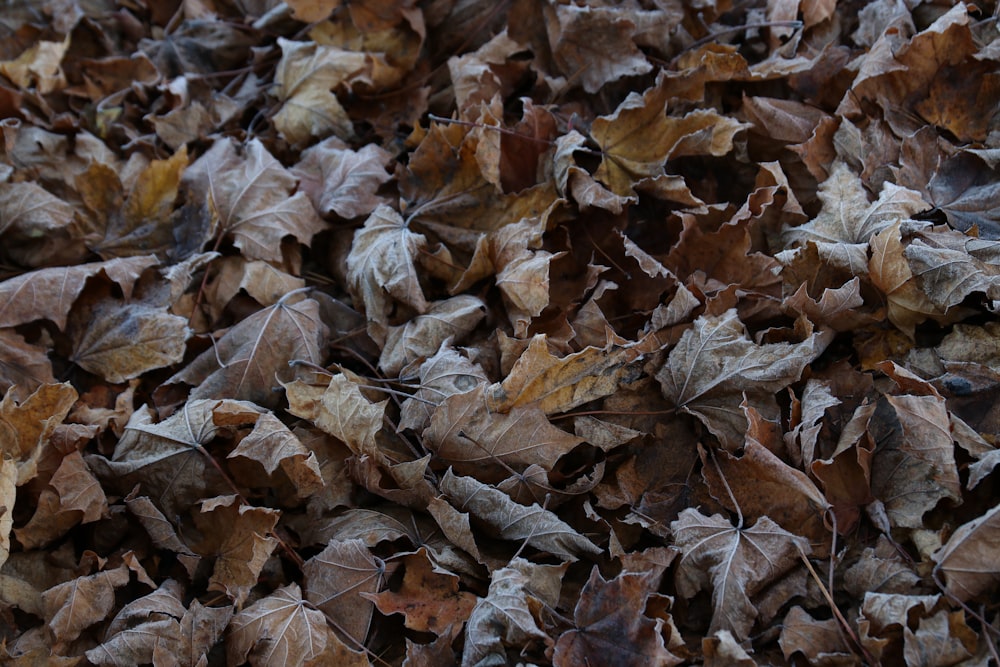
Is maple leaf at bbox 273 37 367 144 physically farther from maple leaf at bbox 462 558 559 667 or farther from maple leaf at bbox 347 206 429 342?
maple leaf at bbox 462 558 559 667

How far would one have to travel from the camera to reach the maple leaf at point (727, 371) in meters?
1.73

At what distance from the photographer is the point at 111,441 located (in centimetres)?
194

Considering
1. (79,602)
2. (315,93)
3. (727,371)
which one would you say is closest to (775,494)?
(727,371)

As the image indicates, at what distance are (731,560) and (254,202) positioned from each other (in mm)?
1636

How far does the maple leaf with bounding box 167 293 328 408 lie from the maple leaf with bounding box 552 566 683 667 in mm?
941

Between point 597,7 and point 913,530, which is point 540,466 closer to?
point 913,530

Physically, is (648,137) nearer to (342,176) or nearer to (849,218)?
(849,218)

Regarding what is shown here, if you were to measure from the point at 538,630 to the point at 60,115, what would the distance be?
241cm

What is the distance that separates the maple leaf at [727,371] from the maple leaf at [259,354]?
3.00 ft

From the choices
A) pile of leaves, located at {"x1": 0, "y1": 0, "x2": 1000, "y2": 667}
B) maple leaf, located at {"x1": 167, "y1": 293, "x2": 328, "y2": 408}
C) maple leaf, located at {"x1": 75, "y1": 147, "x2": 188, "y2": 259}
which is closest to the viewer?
pile of leaves, located at {"x1": 0, "y1": 0, "x2": 1000, "y2": 667}

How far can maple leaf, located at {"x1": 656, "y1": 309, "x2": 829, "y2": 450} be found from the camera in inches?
68.1

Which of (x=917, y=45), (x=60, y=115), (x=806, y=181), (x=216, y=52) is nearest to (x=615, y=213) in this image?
(x=806, y=181)

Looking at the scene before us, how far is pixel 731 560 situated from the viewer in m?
1.54

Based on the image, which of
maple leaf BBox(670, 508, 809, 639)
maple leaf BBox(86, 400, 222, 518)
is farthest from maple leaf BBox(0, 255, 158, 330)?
maple leaf BBox(670, 508, 809, 639)
